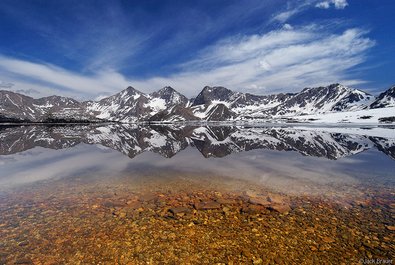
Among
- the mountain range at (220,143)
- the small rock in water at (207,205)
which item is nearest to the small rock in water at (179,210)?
the small rock in water at (207,205)

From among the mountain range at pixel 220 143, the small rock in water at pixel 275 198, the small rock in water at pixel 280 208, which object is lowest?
the small rock in water at pixel 280 208

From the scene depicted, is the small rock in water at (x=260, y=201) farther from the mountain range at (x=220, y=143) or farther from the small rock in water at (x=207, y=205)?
the mountain range at (x=220, y=143)

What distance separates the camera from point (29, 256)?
10.4m

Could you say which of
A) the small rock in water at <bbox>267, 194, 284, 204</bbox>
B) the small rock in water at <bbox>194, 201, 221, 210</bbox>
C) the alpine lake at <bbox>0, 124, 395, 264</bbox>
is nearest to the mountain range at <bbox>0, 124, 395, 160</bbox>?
the alpine lake at <bbox>0, 124, 395, 264</bbox>

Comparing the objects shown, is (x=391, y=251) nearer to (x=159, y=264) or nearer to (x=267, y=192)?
(x=267, y=192)

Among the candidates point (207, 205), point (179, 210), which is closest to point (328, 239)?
point (207, 205)

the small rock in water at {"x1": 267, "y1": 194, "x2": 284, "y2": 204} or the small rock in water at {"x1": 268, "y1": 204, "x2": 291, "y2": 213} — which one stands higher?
the small rock in water at {"x1": 267, "y1": 194, "x2": 284, "y2": 204}

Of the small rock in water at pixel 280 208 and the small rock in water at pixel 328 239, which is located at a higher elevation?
the small rock in water at pixel 280 208

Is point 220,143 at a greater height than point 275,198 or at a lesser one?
greater

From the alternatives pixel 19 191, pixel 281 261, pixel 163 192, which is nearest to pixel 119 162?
pixel 19 191

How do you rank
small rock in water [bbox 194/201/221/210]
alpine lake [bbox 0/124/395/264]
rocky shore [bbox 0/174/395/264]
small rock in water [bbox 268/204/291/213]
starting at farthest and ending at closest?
small rock in water [bbox 194/201/221/210]
small rock in water [bbox 268/204/291/213]
alpine lake [bbox 0/124/395/264]
rocky shore [bbox 0/174/395/264]

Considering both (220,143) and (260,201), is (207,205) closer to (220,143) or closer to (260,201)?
(260,201)

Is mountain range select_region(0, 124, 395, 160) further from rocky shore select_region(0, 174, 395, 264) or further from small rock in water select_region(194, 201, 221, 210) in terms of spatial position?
small rock in water select_region(194, 201, 221, 210)

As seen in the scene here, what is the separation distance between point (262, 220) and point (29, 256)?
38.3 ft
